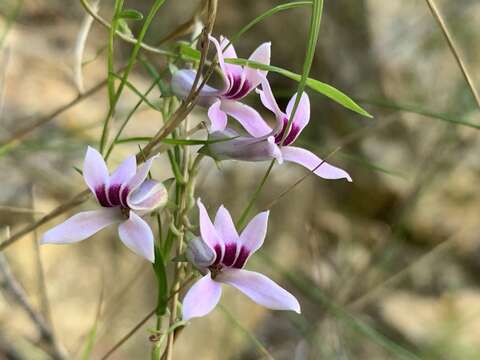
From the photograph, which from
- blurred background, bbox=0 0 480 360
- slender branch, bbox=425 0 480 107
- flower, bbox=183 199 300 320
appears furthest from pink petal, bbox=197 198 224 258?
blurred background, bbox=0 0 480 360

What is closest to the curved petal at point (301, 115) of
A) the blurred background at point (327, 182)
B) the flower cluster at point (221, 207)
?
the flower cluster at point (221, 207)

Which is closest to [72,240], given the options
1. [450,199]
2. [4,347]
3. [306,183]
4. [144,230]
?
[144,230]

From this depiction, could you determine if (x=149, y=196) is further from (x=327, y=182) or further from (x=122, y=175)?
(x=327, y=182)

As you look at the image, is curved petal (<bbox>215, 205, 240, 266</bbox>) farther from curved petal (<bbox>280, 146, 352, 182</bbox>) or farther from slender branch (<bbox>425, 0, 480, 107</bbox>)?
slender branch (<bbox>425, 0, 480, 107</bbox>)

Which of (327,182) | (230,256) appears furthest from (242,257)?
(327,182)

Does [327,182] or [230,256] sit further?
[327,182]

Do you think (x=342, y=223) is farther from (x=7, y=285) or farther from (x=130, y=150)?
(x=7, y=285)
